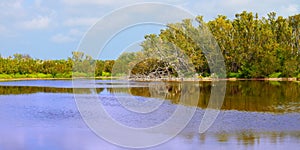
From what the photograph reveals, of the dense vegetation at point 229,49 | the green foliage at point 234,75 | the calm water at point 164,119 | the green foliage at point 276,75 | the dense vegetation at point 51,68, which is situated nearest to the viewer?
the calm water at point 164,119

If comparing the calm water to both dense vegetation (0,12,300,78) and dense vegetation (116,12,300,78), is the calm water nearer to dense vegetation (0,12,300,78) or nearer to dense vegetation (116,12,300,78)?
dense vegetation (0,12,300,78)

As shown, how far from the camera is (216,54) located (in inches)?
1663

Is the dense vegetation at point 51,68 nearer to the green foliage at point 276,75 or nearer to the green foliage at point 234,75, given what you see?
the green foliage at point 234,75

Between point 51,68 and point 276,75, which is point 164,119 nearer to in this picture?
point 276,75

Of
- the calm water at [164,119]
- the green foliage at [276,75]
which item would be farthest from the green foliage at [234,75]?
the calm water at [164,119]

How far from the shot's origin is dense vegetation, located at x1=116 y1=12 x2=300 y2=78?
4003 centimetres

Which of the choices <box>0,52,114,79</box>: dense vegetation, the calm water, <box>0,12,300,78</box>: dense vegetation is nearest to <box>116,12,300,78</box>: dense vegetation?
<box>0,12,300,78</box>: dense vegetation

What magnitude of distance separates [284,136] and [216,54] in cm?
3322

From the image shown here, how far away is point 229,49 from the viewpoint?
45.1 metres

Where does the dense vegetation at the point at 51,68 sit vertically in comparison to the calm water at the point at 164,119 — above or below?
above

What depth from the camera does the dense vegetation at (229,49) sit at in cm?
3953

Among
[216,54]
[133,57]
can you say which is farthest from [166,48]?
[133,57]

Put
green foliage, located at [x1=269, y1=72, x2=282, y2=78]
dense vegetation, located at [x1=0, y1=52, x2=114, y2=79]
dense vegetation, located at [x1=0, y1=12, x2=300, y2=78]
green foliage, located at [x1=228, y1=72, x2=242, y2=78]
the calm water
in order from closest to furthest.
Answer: the calm water
dense vegetation, located at [x1=0, y1=12, x2=300, y2=78]
green foliage, located at [x1=269, y1=72, x2=282, y2=78]
green foliage, located at [x1=228, y1=72, x2=242, y2=78]
dense vegetation, located at [x1=0, y1=52, x2=114, y2=79]

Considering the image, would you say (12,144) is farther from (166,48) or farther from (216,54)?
(216,54)
